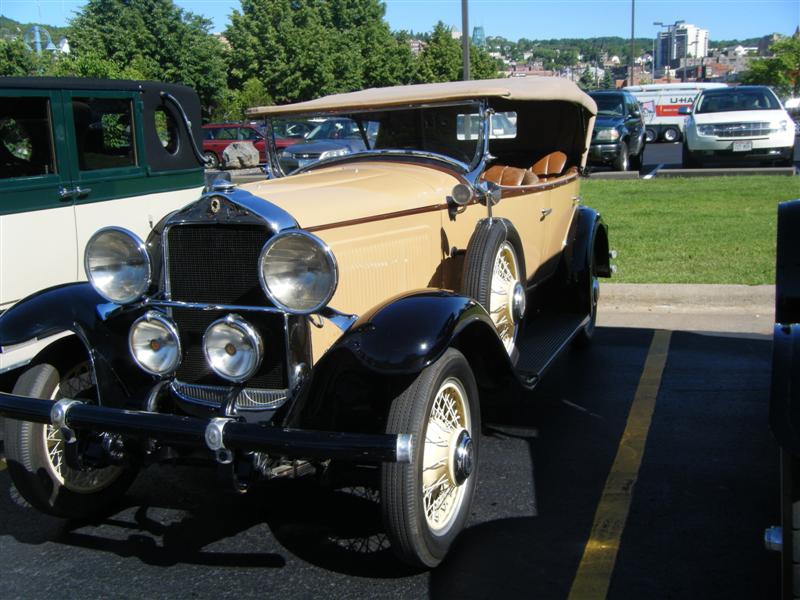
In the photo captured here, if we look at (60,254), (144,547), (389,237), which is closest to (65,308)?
(144,547)

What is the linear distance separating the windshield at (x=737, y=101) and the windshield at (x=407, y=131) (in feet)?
40.8

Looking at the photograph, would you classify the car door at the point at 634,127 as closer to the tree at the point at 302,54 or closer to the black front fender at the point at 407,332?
the black front fender at the point at 407,332

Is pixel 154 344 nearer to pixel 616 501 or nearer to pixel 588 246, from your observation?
pixel 616 501

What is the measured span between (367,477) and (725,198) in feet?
30.3

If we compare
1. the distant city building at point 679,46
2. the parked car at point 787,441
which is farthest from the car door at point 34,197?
the distant city building at point 679,46

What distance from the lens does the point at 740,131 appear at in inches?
614

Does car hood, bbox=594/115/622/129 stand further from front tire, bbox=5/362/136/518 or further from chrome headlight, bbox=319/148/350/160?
front tire, bbox=5/362/136/518

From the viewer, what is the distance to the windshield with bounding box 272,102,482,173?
4.57m

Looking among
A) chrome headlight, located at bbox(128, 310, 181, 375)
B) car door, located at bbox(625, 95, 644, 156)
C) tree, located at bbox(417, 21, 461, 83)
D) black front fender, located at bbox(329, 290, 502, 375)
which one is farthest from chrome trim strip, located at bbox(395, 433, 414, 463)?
tree, located at bbox(417, 21, 461, 83)

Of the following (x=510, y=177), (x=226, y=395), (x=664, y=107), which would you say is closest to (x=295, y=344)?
(x=226, y=395)

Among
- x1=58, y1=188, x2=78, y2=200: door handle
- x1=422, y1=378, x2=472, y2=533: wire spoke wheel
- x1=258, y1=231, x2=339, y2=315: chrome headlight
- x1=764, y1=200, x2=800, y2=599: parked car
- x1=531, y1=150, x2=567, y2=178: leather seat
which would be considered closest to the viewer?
x1=764, y1=200, x2=800, y2=599: parked car

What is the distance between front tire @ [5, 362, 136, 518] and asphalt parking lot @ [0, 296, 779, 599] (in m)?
0.13

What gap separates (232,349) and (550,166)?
3277 millimetres

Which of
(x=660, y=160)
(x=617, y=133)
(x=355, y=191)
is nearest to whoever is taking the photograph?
(x=355, y=191)
